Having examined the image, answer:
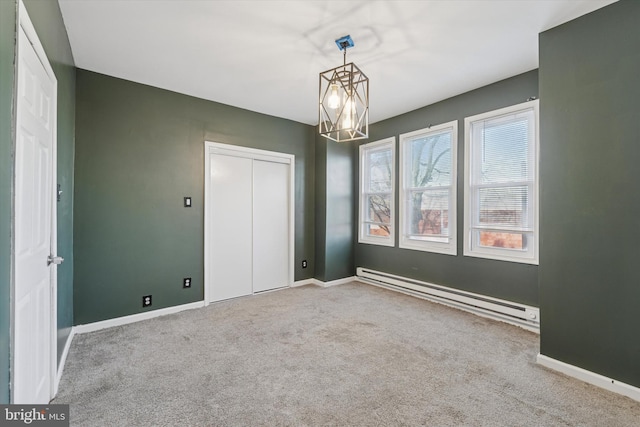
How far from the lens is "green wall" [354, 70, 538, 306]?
10.1ft

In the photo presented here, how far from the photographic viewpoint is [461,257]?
3.61 meters

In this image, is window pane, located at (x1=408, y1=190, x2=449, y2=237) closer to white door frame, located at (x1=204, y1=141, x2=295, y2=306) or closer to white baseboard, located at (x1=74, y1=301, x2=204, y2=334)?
Result: white door frame, located at (x1=204, y1=141, x2=295, y2=306)

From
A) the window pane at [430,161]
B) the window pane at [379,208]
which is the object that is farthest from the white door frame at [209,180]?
the window pane at [430,161]

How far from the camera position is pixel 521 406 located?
6.01 ft

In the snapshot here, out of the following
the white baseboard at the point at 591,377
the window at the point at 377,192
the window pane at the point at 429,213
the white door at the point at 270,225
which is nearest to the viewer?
the white baseboard at the point at 591,377

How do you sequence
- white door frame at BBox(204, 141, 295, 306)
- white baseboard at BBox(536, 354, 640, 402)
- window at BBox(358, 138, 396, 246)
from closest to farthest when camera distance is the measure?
white baseboard at BBox(536, 354, 640, 402) → white door frame at BBox(204, 141, 295, 306) → window at BBox(358, 138, 396, 246)

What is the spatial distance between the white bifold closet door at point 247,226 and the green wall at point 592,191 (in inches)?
129

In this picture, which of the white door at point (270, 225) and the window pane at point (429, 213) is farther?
the white door at point (270, 225)

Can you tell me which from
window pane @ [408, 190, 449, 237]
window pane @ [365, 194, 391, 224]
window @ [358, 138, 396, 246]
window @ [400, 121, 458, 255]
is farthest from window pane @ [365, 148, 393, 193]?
window pane @ [408, 190, 449, 237]

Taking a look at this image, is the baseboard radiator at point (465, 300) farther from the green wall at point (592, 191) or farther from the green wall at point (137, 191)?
the green wall at point (137, 191)

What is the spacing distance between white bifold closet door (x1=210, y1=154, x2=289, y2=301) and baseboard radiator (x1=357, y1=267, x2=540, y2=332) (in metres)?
1.57

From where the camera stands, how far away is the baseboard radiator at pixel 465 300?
118 inches

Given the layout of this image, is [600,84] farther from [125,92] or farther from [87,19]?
[125,92]

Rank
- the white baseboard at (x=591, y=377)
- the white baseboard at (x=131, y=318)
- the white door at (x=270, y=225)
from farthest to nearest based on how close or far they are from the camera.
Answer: the white door at (x=270, y=225) → the white baseboard at (x=131, y=318) → the white baseboard at (x=591, y=377)
